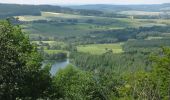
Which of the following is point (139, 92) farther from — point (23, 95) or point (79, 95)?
point (79, 95)

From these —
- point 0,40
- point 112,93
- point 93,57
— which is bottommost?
point 93,57

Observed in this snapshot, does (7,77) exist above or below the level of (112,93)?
above

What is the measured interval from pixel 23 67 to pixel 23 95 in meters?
2.96

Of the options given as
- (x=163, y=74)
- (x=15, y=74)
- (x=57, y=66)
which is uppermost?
(x=15, y=74)

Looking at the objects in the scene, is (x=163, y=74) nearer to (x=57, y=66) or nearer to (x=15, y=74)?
(x=15, y=74)

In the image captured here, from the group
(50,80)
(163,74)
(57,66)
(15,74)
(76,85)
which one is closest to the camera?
(15,74)

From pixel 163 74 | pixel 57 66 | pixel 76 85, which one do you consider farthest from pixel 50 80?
pixel 57 66

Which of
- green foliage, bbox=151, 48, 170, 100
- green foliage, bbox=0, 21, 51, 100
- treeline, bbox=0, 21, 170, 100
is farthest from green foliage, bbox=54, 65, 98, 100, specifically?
green foliage, bbox=0, 21, 51, 100

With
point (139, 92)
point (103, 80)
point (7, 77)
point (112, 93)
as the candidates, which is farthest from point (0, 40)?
point (103, 80)

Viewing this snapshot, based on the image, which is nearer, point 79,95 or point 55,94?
point 55,94

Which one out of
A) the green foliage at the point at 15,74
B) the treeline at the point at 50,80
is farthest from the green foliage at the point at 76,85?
the green foliage at the point at 15,74

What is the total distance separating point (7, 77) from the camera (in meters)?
25.5

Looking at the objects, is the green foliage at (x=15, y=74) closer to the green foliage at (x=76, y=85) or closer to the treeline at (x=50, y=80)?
the treeline at (x=50, y=80)

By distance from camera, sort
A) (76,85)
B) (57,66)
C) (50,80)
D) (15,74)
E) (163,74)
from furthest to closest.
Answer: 1. (57,66)
2. (76,85)
3. (163,74)
4. (50,80)
5. (15,74)
